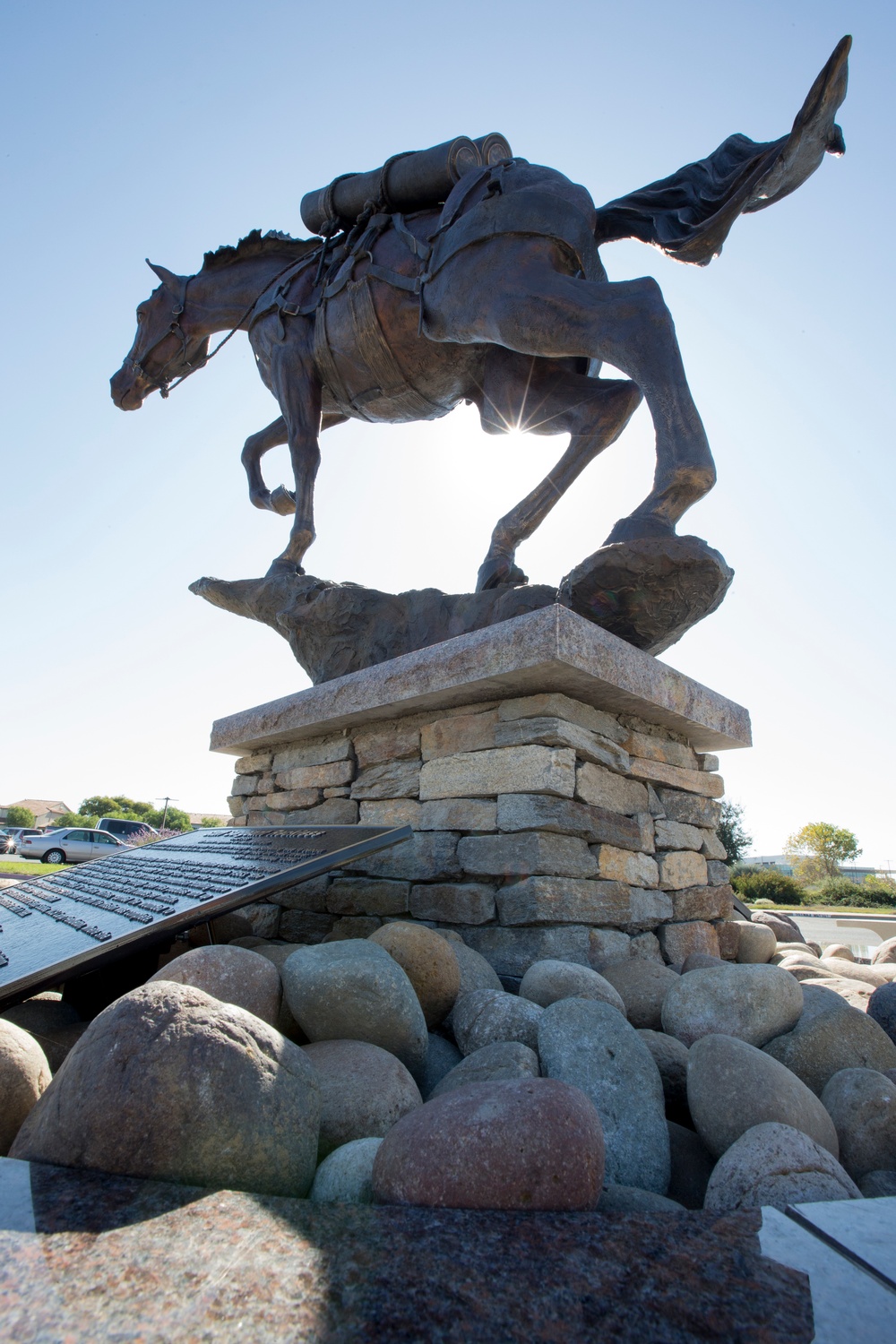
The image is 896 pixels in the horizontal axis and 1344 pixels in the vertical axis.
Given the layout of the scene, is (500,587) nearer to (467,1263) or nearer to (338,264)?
(338,264)

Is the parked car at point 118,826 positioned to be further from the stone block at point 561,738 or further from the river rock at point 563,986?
the river rock at point 563,986

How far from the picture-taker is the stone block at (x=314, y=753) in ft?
13.1

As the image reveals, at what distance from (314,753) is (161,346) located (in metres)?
3.38

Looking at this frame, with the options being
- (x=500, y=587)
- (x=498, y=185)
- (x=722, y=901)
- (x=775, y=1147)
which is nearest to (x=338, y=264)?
(x=498, y=185)

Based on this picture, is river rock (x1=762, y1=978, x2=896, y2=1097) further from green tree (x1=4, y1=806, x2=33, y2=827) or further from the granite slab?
green tree (x1=4, y1=806, x2=33, y2=827)

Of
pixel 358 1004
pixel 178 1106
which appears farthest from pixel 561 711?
pixel 178 1106

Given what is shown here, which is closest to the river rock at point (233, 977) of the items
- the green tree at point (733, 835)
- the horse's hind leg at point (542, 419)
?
the horse's hind leg at point (542, 419)

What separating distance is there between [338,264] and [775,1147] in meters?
4.54

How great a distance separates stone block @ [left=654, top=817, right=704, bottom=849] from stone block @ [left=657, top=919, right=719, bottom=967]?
341 millimetres

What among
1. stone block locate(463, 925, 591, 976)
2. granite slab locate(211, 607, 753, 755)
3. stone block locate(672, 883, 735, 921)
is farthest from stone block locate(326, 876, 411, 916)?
stone block locate(672, 883, 735, 921)

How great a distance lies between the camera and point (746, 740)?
384 centimetres

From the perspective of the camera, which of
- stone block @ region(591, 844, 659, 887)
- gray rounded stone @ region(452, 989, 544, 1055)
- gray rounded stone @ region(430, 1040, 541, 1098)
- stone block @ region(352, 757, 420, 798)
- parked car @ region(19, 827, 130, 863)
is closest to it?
gray rounded stone @ region(430, 1040, 541, 1098)

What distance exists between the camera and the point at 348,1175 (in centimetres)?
128

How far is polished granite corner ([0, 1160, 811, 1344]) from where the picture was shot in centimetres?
77
